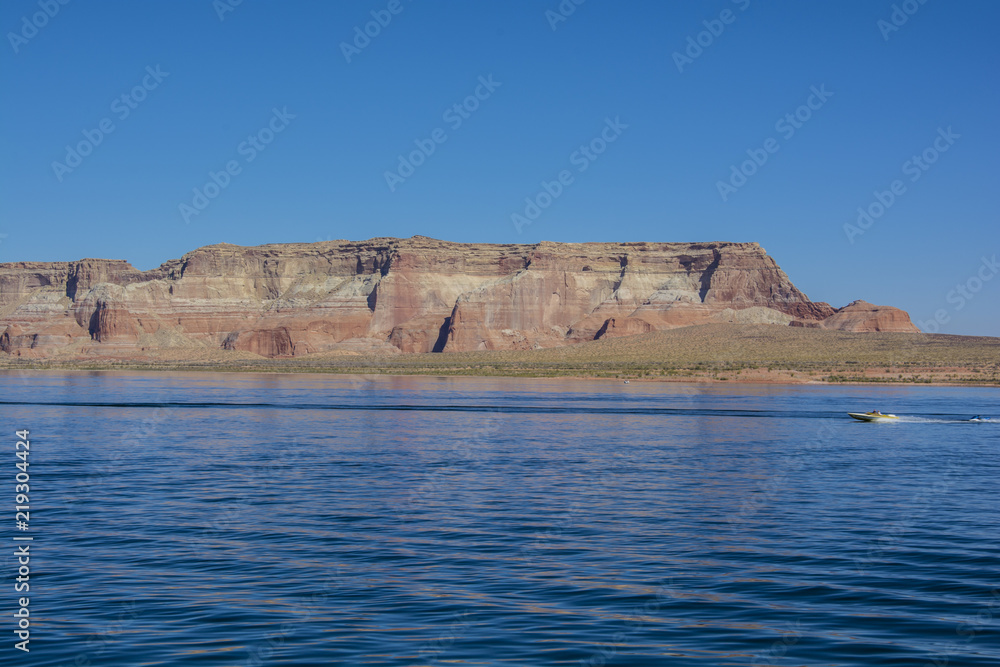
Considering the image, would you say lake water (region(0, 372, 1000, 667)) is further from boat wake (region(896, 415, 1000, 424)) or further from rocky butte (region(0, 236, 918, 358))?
rocky butte (region(0, 236, 918, 358))

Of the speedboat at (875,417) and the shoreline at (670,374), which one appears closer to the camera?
the speedboat at (875,417)

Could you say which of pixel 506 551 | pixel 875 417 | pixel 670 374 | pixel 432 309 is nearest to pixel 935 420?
pixel 875 417

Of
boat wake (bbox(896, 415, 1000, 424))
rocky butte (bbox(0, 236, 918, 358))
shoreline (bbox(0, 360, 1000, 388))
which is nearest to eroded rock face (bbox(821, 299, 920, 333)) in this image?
rocky butte (bbox(0, 236, 918, 358))

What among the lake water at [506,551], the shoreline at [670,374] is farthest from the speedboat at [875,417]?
the shoreline at [670,374]

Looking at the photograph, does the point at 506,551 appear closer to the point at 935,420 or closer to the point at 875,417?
the point at 875,417

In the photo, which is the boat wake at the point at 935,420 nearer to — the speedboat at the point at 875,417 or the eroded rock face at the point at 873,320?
the speedboat at the point at 875,417

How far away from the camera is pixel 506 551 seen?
15953 millimetres

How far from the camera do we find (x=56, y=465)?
26.8m

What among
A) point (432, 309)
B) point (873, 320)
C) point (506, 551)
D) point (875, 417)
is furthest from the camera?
point (432, 309)

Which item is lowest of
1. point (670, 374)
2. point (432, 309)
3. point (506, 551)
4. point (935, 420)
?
point (506, 551)

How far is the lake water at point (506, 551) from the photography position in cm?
1112

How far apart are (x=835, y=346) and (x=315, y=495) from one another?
103 m

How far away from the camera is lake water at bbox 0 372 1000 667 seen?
11.1 metres

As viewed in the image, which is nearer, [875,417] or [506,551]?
[506,551]
